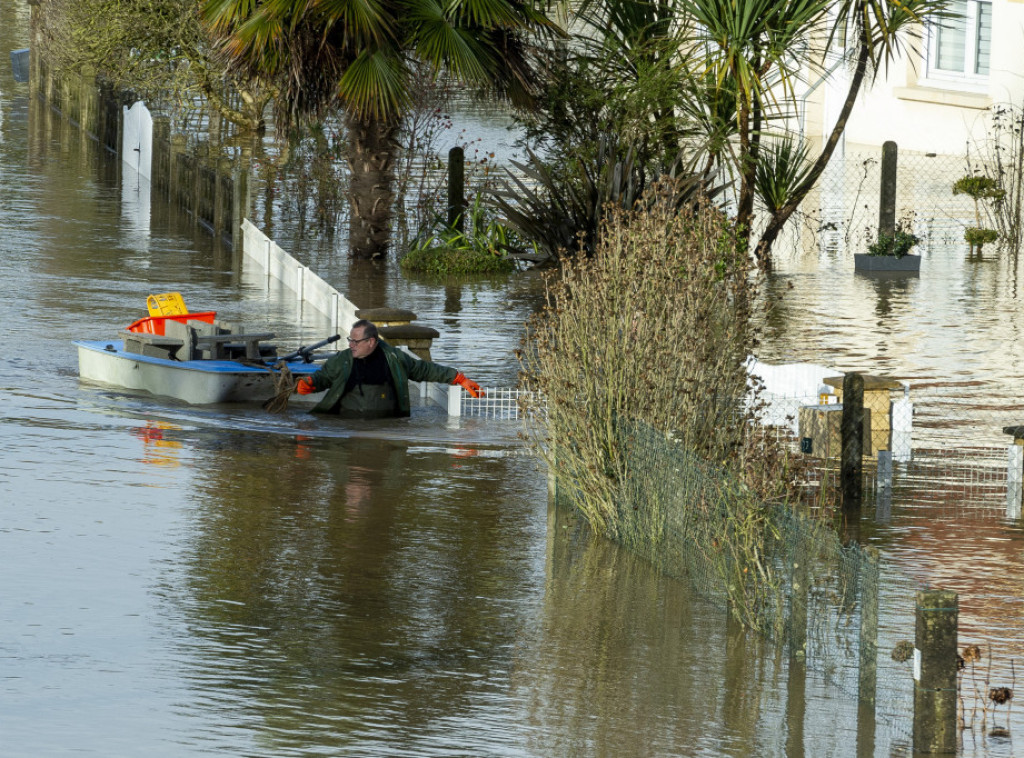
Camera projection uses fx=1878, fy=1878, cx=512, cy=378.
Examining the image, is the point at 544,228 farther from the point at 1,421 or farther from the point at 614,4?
the point at 1,421

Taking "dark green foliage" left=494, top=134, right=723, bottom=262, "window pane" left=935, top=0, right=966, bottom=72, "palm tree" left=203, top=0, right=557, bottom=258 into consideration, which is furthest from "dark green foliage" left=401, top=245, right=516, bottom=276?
"window pane" left=935, top=0, right=966, bottom=72

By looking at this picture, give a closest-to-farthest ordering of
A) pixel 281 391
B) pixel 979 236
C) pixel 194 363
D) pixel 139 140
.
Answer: pixel 281 391
pixel 194 363
pixel 979 236
pixel 139 140

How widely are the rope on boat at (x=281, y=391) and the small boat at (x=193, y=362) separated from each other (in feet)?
0.15

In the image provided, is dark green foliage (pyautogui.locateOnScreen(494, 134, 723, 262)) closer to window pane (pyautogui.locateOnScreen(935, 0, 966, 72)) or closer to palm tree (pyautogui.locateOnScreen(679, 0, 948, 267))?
palm tree (pyautogui.locateOnScreen(679, 0, 948, 267))

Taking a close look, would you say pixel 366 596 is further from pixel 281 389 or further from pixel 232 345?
pixel 232 345

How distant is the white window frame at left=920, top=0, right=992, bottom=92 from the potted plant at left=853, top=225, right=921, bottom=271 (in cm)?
1016

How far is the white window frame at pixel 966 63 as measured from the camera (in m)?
33.1

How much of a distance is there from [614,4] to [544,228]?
297 centimetres

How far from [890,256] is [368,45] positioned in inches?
278

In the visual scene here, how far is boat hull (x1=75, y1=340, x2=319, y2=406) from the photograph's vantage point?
Answer: 15273 millimetres

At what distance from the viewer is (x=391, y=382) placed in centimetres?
1470

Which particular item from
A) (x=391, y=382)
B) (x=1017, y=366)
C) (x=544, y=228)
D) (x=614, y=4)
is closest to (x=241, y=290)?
(x=544, y=228)

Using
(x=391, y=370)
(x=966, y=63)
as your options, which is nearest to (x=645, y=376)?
(x=391, y=370)

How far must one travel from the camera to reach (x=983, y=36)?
33312 millimetres
